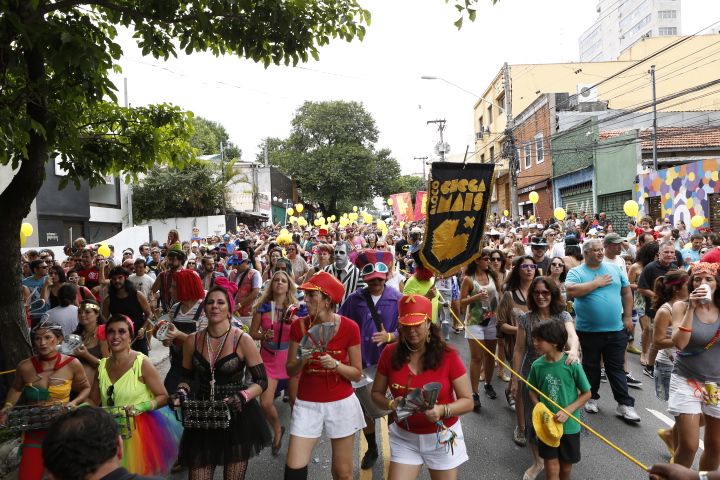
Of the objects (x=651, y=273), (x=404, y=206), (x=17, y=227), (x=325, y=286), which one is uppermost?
(x=404, y=206)

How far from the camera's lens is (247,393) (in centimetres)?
355

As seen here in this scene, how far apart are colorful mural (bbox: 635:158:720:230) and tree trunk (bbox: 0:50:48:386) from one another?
18.0m

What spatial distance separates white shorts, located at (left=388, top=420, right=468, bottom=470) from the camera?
10.5 feet

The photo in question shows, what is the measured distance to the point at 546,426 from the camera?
3689 millimetres

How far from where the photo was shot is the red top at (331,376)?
3734 mm

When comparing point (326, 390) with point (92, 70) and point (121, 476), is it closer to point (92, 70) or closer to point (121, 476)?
point (121, 476)

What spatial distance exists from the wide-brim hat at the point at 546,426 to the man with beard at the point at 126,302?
15.4 ft

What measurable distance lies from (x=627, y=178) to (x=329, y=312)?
2148cm

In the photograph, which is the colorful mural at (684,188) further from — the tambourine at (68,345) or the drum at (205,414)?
the tambourine at (68,345)

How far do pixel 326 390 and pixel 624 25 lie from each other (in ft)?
319

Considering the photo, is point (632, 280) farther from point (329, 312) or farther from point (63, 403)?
point (63, 403)

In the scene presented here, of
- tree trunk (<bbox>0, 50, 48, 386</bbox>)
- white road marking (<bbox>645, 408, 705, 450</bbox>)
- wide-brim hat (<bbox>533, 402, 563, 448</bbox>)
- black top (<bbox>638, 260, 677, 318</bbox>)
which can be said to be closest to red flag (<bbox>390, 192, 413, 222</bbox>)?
black top (<bbox>638, 260, 677, 318</bbox>)

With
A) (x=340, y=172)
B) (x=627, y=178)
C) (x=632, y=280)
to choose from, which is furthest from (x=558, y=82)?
(x=632, y=280)

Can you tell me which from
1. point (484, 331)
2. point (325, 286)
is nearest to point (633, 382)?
point (484, 331)
